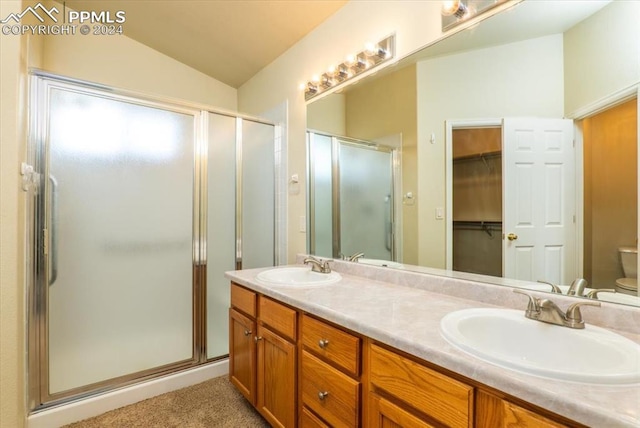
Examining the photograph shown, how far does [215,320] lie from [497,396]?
6.47 feet

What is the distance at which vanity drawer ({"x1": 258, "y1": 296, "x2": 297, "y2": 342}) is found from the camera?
1.28 m

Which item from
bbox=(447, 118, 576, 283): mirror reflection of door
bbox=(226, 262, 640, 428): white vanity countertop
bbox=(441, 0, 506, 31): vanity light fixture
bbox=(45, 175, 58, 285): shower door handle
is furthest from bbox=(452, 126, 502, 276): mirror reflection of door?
bbox=(45, 175, 58, 285): shower door handle

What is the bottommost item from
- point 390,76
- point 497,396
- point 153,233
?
point 497,396

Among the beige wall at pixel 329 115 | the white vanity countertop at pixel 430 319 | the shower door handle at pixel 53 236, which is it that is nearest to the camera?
the white vanity countertop at pixel 430 319

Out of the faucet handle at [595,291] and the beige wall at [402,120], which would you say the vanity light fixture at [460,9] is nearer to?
the beige wall at [402,120]

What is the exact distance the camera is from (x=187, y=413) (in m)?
1.70

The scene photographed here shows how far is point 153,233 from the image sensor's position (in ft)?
6.37

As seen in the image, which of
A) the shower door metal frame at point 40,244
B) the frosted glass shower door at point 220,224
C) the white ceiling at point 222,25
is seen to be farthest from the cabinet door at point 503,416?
the white ceiling at point 222,25

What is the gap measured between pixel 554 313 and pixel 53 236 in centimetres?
233

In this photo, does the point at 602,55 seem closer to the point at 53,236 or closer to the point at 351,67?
the point at 351,67

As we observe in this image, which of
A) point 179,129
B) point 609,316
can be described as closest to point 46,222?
point 179,129

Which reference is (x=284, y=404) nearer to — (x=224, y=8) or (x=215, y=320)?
(x=215, y=320)

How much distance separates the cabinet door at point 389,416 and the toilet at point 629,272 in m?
0.79

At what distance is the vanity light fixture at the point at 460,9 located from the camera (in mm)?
1246
